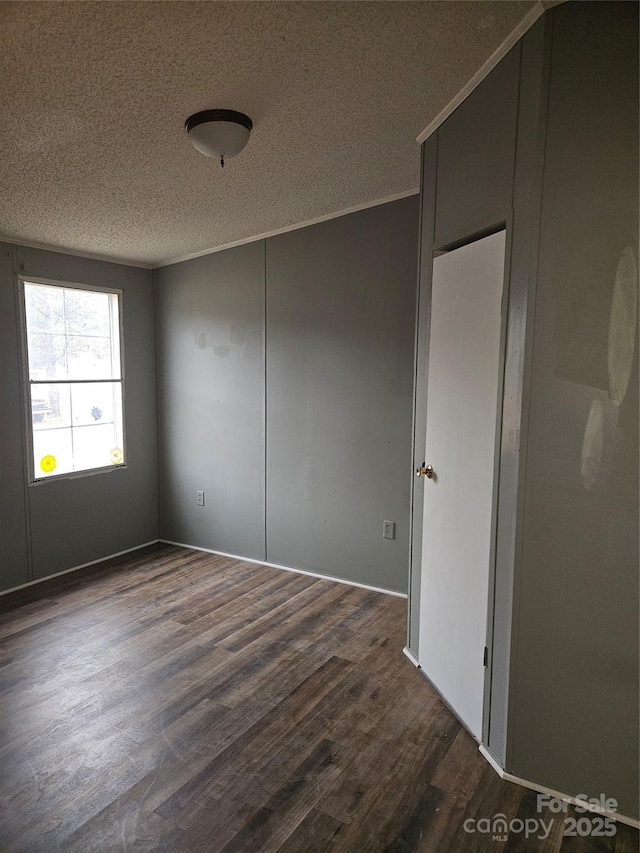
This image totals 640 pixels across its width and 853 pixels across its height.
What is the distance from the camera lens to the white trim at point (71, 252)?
11.6ft

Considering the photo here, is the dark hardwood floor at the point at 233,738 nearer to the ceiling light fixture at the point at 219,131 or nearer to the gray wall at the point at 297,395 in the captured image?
the gray wall at the point at 297,395

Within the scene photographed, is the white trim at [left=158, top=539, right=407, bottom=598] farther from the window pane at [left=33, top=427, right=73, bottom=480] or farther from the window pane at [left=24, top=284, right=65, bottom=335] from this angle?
the window pane at [left=24, top=284, right=65, bottom=335]

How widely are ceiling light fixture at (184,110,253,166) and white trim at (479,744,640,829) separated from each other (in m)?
2.60

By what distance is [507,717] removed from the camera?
1.94m

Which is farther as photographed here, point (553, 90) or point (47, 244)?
point (47, 244)

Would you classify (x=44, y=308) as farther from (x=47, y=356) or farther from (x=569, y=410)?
(x=569, y=410)

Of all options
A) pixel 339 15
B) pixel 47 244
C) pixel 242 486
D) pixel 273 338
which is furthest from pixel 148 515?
pixel 339 15

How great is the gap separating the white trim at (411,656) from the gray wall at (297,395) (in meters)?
0.75

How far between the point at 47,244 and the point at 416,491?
9.94 ft

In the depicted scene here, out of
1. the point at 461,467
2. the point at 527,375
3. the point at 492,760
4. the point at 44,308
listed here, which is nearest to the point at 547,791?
the point at 492,760

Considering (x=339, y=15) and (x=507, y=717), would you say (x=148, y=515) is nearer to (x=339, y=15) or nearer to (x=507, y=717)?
(x=507, y=717)

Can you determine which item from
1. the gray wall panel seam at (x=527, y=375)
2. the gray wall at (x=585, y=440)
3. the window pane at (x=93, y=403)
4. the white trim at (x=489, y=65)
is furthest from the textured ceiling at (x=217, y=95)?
the window pane at (x=93, y=403)

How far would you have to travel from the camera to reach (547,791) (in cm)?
189

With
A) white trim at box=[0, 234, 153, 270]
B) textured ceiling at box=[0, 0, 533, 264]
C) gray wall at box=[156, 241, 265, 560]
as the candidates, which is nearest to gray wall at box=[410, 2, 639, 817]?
textured ceiling at box=[0, 0, 533, 264]
